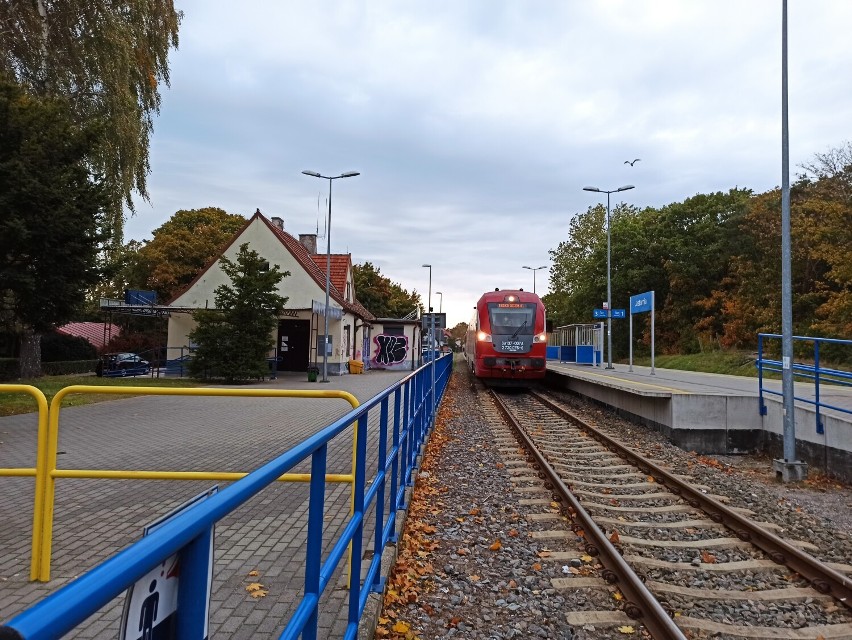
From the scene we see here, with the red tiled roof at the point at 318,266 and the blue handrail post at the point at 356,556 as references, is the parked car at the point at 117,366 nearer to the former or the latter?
the red tiled roof at the point at 318,266

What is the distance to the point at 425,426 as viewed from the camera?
9.50 metres

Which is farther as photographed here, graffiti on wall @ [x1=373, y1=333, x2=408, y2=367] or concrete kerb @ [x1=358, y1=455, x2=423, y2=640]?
graffiti on wall @ [x1=373, y1=333, x2=408, y2=367]

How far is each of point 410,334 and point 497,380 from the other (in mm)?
20207

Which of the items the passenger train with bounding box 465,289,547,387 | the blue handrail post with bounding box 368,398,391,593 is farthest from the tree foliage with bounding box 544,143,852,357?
the blue handrail post with bounding box 368,398,391,593

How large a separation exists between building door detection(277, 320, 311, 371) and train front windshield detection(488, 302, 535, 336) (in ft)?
52.8

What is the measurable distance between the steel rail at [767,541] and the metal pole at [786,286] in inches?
81.0

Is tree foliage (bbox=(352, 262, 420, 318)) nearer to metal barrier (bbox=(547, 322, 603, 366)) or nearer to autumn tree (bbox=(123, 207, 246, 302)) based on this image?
autumn tree (bbox=(123, 207, 246, 302))

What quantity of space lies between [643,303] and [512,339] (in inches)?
196

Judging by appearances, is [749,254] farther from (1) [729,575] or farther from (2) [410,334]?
(1) [729,575]

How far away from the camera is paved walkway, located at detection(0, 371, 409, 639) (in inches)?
143

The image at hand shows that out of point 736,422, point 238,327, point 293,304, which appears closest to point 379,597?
point 736,422

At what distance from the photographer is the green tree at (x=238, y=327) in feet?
76.0

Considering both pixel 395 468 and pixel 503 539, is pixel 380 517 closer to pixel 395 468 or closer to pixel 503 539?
pixel 395 468

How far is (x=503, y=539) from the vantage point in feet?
17.6
